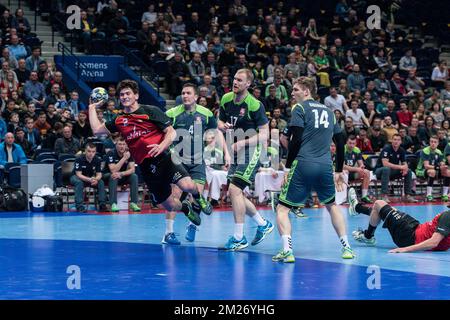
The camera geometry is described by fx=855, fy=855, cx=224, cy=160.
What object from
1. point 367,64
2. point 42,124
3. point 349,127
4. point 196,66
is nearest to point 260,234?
point 42,124

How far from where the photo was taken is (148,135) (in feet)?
33.2

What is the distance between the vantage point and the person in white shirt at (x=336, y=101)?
843 inches

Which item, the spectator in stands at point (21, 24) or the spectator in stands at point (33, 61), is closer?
the spectator in stands at point (33, 61)

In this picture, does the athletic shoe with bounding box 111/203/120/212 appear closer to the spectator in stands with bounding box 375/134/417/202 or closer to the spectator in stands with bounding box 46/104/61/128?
the spectator in stands with bounding box 46/104/61/128

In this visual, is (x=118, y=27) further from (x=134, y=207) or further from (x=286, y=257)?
(x=286, y=257)

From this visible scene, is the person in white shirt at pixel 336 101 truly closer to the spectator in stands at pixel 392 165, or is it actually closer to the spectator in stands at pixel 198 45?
the spectator in stands at pixel 392 165

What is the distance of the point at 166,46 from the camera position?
72.9 feet

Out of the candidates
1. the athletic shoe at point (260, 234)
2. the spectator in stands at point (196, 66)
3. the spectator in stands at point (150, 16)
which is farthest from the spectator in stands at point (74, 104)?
the athletic shoe at point (260, 234)

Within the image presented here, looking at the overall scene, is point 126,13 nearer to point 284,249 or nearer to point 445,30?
point 445,30

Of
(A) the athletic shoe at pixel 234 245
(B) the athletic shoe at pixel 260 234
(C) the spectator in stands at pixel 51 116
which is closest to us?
(A) the athletic shoe at pixel 234 245

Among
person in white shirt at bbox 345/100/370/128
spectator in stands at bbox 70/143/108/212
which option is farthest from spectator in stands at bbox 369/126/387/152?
spectator in stands at bbox 70/143/108/212

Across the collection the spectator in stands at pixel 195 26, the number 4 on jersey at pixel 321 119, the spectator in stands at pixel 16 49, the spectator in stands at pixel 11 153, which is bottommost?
the spectator in stands at pixel 11 153

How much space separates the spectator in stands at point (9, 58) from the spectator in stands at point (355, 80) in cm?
893

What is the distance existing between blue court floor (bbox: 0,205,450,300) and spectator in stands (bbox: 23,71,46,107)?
618 cm
